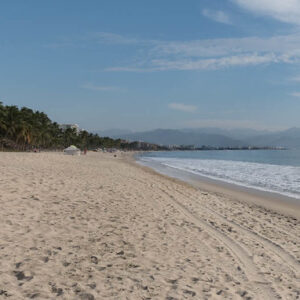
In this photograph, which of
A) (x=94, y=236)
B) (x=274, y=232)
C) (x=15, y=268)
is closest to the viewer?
(x=15, y=268)

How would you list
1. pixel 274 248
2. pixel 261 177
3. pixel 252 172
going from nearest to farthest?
pixel 274 248 < pixel 261 177 < pixel 252 172

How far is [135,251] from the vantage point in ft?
19.3

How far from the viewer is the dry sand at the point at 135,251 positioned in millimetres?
4340

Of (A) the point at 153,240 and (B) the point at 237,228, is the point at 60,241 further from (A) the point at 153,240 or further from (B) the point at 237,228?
(B) the point at 237,228

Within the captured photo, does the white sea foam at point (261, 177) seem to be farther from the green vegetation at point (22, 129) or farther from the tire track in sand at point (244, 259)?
the green vegetation at point (22, 129)

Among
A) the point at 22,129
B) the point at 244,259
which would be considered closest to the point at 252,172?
the point at 244,259

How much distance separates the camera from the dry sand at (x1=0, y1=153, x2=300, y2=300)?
4340mm

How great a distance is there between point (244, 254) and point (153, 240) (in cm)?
201

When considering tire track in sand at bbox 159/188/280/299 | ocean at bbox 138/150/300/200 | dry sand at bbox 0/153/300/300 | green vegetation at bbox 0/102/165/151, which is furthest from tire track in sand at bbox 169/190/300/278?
green vegetation at bbox 0/102/165/151

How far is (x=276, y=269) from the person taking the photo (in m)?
5.52

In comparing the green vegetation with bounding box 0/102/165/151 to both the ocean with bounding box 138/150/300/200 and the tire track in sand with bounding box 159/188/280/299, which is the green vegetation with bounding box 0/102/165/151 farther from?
the tire track in sand with bounding box 159/188/280/299

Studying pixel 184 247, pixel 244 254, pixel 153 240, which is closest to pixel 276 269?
pixel 244 254

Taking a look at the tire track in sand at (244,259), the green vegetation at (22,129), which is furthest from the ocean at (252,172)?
the green vegetation at (22,129)

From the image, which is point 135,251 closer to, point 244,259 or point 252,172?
point 244,259
